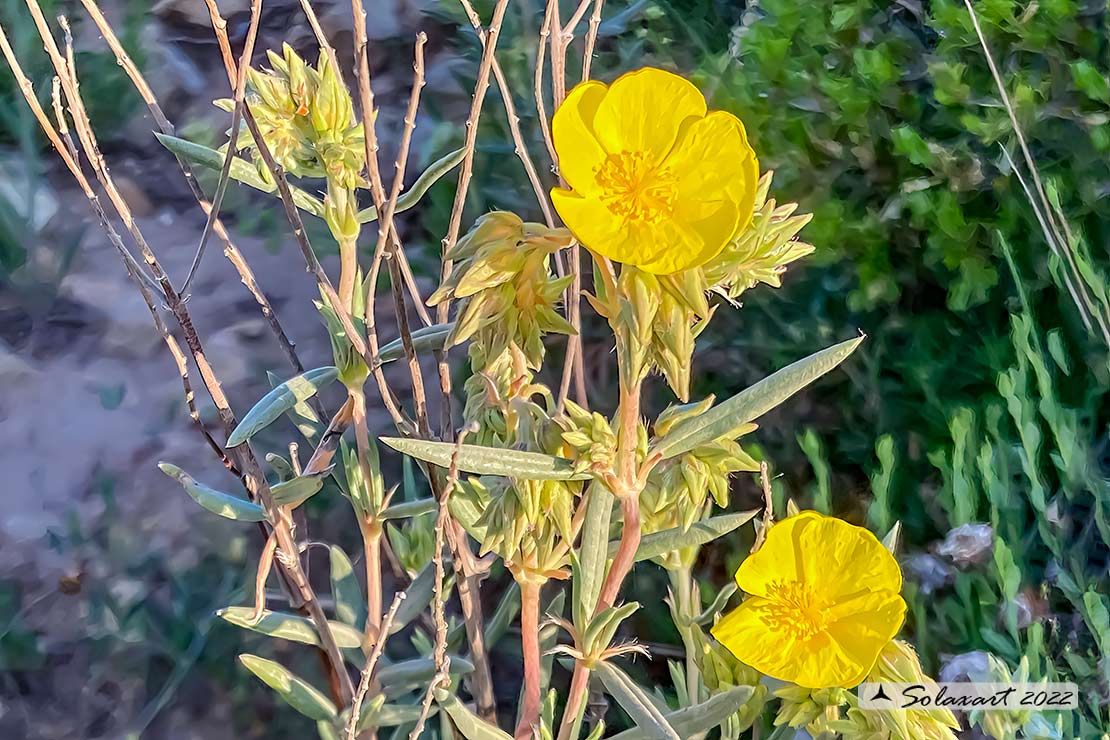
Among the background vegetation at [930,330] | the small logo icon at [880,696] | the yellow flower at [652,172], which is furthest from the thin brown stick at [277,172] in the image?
the background vegetation at [930,330]

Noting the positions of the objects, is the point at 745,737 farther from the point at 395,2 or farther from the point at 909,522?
the point at 395,2

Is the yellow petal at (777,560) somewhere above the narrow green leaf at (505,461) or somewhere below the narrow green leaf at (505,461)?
below

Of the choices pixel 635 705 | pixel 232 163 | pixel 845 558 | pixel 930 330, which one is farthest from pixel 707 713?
pixel 930 330

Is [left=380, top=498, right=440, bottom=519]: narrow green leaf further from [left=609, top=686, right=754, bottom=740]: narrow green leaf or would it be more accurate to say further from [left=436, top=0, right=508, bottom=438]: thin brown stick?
[left=609, top=686, right=754, bottom=740]: narrow green leaf

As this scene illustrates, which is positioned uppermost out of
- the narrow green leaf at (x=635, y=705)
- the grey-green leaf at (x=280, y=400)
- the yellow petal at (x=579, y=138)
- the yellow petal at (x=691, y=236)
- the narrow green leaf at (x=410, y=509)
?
the yellow petal at (x=579, y=138)

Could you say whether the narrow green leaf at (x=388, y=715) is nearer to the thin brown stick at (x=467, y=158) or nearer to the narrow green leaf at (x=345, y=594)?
the narrow green leaf at (x=345, y=594)

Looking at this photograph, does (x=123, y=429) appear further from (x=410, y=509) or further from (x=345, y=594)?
(x=410, y=509)
